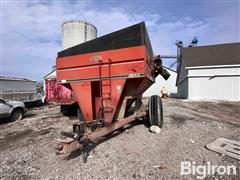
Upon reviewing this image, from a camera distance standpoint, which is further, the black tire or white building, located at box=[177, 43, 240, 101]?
white building, located at box=[177, 43, 240, 101]

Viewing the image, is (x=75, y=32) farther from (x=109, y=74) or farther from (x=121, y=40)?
(x=109, y=74)

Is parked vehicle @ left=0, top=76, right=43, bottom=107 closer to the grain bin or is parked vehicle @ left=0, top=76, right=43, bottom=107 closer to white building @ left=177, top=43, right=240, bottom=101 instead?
the grain bin

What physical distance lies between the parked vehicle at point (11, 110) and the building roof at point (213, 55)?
43.1 feet

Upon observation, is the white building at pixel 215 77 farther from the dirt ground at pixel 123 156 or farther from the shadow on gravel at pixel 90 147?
the shadow on gravel at pixel 90 147

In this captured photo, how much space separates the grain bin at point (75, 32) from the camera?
1612cm

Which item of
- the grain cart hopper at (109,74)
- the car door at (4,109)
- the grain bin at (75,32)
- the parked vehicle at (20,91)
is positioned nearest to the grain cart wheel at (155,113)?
the grain cart hopper at (109,74)

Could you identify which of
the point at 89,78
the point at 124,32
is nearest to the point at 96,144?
the point at 89,78

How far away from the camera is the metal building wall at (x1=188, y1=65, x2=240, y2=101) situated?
48.3 ft

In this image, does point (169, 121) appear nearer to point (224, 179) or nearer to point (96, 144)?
point (96, 144)

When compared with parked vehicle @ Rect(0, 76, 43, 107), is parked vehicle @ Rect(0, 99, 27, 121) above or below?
below

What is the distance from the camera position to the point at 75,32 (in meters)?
16.1

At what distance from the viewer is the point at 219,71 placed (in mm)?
15109

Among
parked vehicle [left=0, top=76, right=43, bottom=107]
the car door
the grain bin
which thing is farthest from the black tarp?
the grain bin

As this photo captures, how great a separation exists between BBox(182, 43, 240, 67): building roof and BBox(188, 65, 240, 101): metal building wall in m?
0.67
